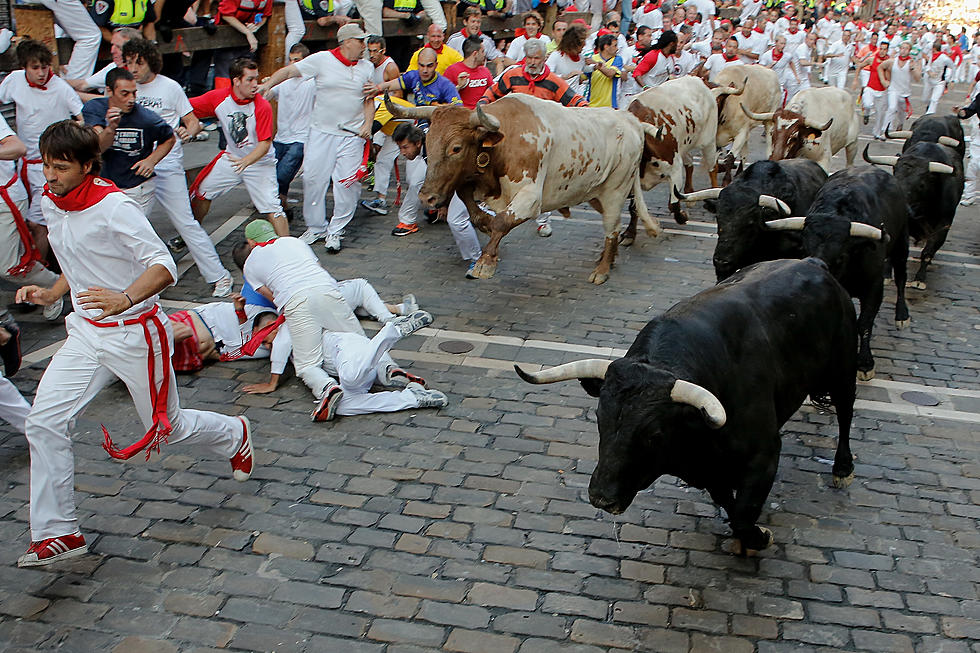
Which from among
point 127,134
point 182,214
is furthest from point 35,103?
point 182,214

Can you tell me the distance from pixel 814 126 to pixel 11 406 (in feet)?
33.0

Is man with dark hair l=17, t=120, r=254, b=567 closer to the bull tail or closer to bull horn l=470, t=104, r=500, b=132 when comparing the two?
bull horn l=470, t=104, r=500, b=132

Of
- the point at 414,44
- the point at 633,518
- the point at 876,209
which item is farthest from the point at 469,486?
the point at 414,44

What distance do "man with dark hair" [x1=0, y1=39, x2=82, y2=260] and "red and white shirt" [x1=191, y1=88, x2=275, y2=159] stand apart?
141cm

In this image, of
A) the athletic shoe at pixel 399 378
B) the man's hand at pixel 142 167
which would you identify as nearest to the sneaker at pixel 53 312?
the man's hand at pixel 142 167

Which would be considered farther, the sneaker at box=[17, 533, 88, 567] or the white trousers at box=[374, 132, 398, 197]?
the white trousers at box=[374, 132, 398, 197]

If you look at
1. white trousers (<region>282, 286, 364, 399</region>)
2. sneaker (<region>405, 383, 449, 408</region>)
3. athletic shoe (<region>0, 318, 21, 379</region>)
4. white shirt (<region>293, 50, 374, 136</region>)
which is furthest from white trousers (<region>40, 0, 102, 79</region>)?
sneaker (<region>405, 383, 449, 408</region>)

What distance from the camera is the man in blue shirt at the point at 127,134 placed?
8.09 meters

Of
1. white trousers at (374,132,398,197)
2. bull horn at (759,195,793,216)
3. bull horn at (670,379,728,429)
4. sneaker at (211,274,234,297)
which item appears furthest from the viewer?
white trousers at (374,132,398,197)

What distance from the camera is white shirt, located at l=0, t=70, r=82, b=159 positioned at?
891cm

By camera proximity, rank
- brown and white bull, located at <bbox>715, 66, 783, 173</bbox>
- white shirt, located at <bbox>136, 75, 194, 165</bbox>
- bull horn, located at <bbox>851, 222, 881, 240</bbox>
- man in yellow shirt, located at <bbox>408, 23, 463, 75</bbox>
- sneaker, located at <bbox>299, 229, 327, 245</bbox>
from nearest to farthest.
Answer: bull horn, located at <bbox>851, 222, 881, 240</bbox>, white shirt, located at <bbox>136, 75, 194, 165</bbox>, sneaker, located at <bbox>299, 229, 327, 245</bbox>, man in yellow shirt, located at <bbox>408, 23, 463, 75</bbox>, brown and white bull, located at <bbox>715, 66, 783, 173</bbox>

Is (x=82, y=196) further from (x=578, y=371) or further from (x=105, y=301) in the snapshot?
(x=578, y=371)

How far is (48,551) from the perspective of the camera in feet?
16.3

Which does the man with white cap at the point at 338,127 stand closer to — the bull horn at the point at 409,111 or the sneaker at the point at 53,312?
the bull horn at the point at 409,111
